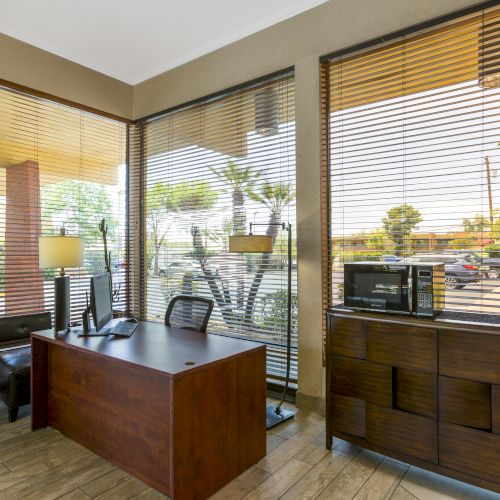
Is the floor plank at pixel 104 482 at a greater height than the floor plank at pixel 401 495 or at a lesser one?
greater

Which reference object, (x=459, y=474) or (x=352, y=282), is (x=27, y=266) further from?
(x=459, y=474)

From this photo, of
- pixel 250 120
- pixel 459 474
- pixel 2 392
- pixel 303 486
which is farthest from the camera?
pixel 250 120

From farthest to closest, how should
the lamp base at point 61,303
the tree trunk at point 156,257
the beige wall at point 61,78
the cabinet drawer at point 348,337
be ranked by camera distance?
the tree trunk at point 156,257 < the beige wall at point 61,78 < the lamp base at point 61,303 < the cabinet drawer at point 348,337

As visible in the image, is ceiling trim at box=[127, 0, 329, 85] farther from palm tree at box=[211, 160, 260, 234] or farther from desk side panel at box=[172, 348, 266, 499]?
desk side panel at box=[172, 348, 266, 499]

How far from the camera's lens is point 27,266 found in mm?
3805

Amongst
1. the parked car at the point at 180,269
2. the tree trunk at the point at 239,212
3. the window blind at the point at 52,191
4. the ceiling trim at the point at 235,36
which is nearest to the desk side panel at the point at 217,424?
the tree trunk at the point at 239,212

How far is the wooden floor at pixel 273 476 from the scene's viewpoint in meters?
2.11

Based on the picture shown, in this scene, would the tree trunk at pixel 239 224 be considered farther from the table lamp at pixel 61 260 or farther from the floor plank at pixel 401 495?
the floor plank at pixel 401 495

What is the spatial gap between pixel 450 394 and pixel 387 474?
618 millimetres

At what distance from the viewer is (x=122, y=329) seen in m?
2.82

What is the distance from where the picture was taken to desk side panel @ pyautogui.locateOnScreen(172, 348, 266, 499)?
1.97m

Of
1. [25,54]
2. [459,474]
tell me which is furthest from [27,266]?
[459,474]

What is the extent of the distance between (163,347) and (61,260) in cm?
132

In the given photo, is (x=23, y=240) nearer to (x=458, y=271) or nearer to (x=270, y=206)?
(x=270, y=206)
